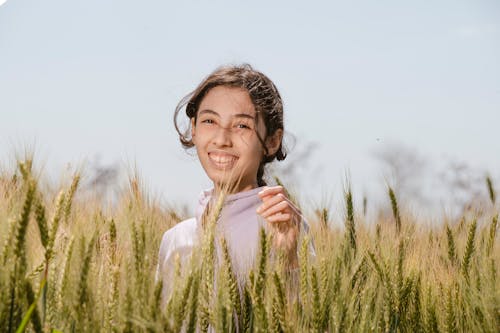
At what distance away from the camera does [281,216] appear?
174 cm

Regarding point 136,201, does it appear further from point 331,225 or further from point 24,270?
point 331,225

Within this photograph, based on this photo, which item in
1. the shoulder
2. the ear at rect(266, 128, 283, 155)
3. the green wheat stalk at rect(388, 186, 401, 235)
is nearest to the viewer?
the shoulder

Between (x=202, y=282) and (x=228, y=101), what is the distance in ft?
3.64

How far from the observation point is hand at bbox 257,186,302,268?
5.70ft

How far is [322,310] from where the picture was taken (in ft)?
4.35

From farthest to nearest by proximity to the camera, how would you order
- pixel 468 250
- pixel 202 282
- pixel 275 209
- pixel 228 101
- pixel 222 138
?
1. pixel 228 101
2. pixel 222 138
3. pixel 468 250
4. pixel 275 209
5. pixel 202 282

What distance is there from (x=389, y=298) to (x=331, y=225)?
0.39 metres

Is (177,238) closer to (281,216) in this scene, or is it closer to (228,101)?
(228,101)

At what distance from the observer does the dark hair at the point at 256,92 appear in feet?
8.05

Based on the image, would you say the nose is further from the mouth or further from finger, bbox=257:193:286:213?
finger, bbox=257:193:286:213

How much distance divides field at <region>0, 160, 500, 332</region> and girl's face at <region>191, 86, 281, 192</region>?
41cm

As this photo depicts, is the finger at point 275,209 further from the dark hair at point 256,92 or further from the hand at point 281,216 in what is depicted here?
the dark hair at point 256,92

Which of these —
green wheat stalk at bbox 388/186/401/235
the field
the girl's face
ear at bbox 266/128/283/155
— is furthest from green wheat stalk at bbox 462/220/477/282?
ear at bbox 266/128/283/155

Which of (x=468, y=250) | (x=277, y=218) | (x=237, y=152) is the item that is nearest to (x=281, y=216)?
(x=277, y=218)
